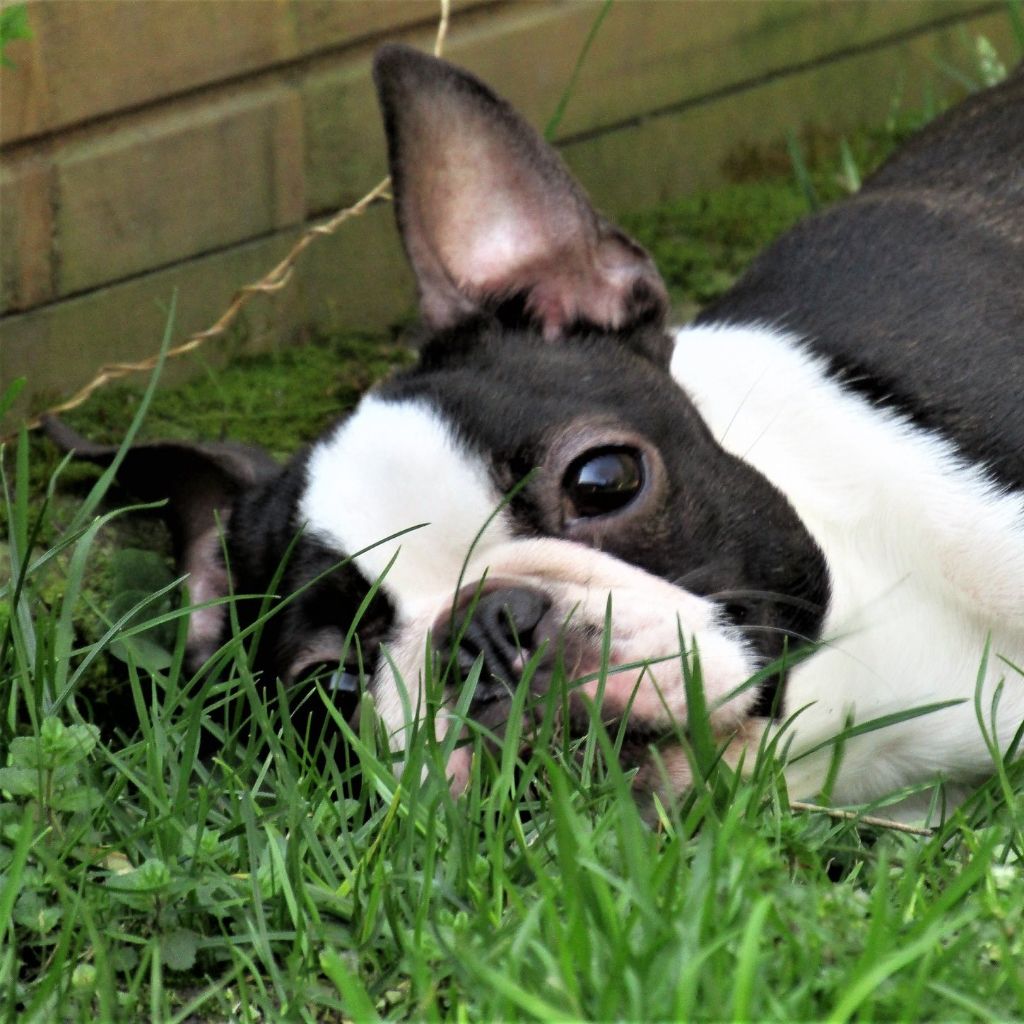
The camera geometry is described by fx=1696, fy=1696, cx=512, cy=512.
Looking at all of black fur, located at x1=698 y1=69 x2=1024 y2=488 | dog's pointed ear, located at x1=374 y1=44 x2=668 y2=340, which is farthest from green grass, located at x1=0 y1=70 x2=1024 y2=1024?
dog's pointed ear, located at x1=374 y1=44 x2=668 y2=340

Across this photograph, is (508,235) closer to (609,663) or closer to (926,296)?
(926,296)

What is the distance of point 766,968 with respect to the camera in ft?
5.63

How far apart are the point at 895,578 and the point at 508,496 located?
69 centimetres

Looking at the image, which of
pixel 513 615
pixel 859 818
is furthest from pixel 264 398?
pixel 859 818

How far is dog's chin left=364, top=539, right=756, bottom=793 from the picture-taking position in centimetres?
232

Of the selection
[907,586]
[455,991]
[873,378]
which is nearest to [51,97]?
[873,378]

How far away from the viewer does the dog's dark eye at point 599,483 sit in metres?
2.65

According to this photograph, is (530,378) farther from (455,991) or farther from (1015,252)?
(455,991)

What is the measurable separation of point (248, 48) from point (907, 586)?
185 cm

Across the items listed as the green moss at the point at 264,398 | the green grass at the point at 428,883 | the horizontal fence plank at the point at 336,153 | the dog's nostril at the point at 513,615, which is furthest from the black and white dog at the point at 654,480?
the horizontal fence plank at the point at 336,153

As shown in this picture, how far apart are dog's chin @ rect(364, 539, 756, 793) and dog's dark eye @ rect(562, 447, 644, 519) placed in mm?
93

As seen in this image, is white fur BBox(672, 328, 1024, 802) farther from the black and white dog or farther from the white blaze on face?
the white blaze on face

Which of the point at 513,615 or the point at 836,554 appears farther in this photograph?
the point at 836,554

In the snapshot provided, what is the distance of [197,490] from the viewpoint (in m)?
3.15
